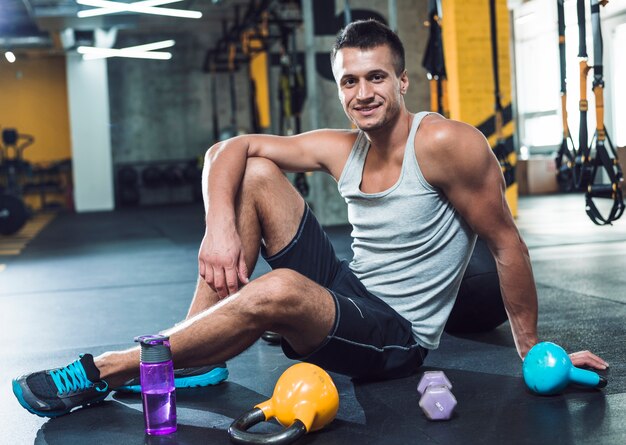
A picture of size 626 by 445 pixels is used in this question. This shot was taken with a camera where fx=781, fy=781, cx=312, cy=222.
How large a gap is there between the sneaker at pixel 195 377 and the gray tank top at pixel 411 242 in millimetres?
486

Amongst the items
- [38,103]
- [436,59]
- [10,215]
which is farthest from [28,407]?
[38,103]

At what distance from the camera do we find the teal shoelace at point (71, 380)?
6.18 feet

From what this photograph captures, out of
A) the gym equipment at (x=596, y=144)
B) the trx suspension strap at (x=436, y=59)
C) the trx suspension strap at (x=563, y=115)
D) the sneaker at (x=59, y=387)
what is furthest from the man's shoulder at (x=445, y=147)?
the trx suspension strap at (x=436, y=59)

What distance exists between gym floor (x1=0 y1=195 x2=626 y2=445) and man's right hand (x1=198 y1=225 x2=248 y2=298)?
32 centimetres

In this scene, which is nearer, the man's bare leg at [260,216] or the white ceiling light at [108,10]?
the man's bare leg at [260,216]

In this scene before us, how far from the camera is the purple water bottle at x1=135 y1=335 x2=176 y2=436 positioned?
66.0 inches

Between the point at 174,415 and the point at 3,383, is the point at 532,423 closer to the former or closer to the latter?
the point at 174,415

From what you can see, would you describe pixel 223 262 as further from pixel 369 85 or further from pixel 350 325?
pixel 369 85

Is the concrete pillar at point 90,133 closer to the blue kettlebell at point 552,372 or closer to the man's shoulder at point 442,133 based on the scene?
the man's shoulder at point 442,133

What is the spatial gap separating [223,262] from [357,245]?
41 centimetres

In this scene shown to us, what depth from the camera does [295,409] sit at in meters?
1.62

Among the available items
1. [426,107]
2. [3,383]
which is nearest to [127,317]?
[3,383]

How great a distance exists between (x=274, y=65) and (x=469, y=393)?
8.05 m

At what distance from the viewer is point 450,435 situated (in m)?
1.61
